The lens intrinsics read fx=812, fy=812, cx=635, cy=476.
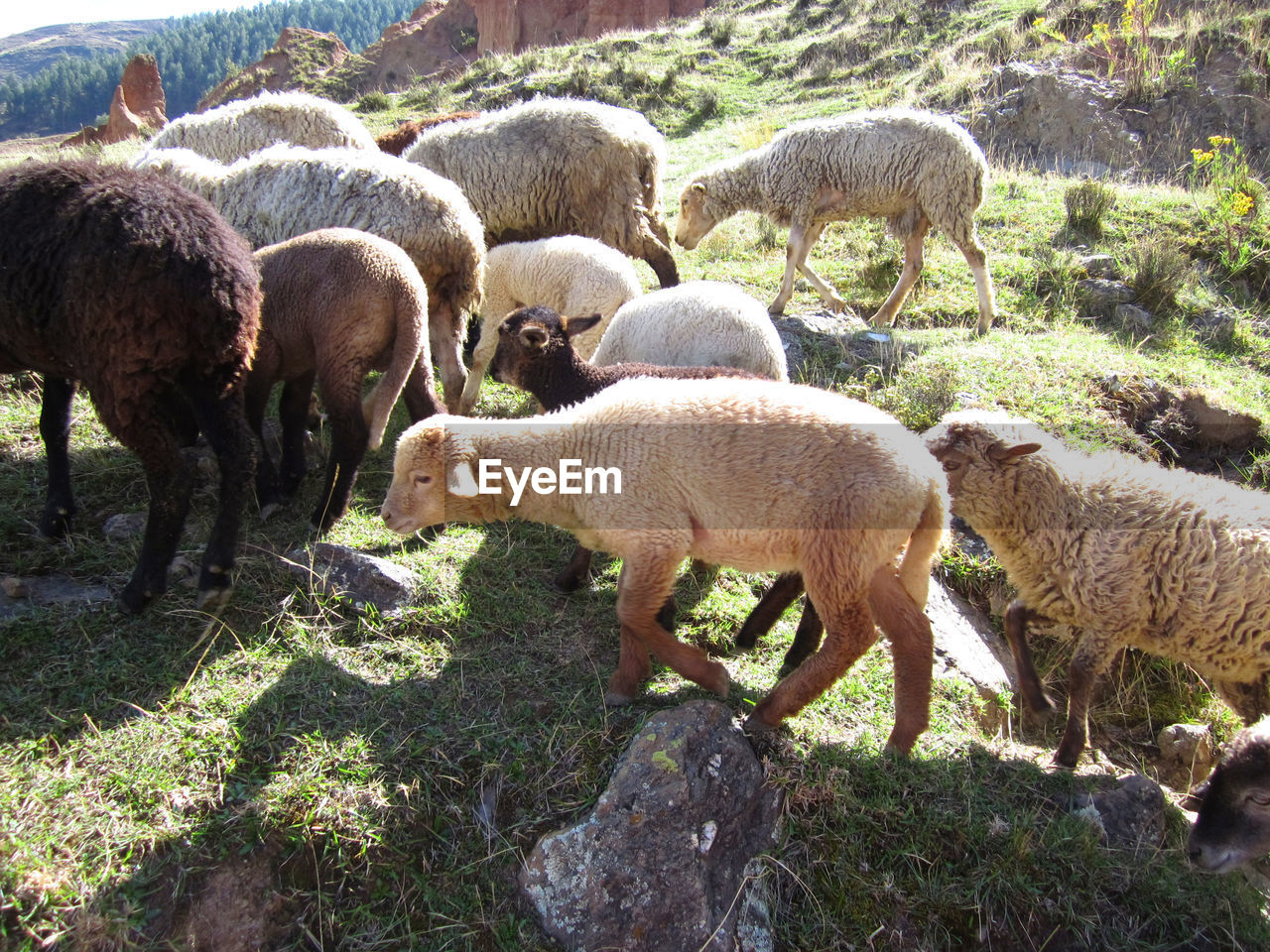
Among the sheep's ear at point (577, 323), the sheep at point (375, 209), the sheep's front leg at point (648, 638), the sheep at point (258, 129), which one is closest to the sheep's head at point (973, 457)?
the sheep's front leg at point (648, 638)

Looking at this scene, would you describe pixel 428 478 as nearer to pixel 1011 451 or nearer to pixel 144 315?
pixel 144 315

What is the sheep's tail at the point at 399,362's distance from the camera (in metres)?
4.46

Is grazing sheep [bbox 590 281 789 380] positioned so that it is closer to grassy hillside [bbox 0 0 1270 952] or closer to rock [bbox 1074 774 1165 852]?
grassy hillside [bbox 0 0 1270 952]

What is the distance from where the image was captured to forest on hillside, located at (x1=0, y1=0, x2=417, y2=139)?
207 ft

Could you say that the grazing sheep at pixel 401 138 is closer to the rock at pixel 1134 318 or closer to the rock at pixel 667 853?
the rock at pixel 1134 318

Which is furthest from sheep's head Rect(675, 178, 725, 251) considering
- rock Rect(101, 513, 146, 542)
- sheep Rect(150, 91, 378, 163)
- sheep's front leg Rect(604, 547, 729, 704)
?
rock Rect(101, 513, 146, 542)

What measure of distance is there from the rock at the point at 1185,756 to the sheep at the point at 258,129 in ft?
24.6

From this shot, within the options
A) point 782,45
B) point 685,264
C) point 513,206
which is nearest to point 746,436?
point 513,206

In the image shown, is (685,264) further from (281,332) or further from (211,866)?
(211,866)

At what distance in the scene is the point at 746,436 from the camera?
11.1ft

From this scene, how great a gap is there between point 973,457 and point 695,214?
560 centimetres

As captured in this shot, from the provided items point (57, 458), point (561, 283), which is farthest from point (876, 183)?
point (57, 458)

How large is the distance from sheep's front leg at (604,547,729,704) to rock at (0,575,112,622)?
2.40 metres

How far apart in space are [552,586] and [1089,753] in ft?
9.33
